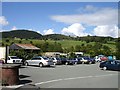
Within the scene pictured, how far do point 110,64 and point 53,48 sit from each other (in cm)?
4921

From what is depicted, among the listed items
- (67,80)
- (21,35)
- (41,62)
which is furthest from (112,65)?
(21,35)

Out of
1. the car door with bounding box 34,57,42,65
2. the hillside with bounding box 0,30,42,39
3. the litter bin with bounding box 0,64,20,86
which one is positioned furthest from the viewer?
the hillside with bounding box 0,30,42,39

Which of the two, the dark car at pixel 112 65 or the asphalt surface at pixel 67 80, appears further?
the dark car at pixel 112 65

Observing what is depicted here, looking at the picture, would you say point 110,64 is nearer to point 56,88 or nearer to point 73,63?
point 73,63

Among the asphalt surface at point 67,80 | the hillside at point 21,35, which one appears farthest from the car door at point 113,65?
the hillside at point 21,35

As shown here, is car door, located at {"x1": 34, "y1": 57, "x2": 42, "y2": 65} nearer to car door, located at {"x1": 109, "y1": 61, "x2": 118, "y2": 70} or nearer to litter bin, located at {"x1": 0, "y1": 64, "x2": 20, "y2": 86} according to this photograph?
car door, located at {"x1": 109, "y1": 61, "x2": 118, "y2": 70}

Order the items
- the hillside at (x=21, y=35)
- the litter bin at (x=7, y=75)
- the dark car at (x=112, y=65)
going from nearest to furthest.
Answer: the litter bin at (x=7, y=75) → the dark car at (x=112, y=65) → the hillside at (x=21, y=35)

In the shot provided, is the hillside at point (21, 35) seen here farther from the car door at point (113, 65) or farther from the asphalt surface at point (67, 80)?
the asphalt surface at point (67, 80)

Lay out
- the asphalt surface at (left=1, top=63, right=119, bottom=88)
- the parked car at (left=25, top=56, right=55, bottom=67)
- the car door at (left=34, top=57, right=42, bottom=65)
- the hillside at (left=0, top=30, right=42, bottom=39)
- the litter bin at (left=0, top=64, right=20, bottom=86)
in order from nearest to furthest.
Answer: the litter bin at (left=0, top=64, right=20, bottom=86), the asphalt surface at (left=1, top=63, right=119, bottom=88), the parked car at (left=25, top=56, right=55, bottom=67), the car door at (left=34, top=57, right=42, bottom=65), the hillside at (left=0, top=30, right=42, bottom=39)

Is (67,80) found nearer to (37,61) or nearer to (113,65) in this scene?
(113,65)

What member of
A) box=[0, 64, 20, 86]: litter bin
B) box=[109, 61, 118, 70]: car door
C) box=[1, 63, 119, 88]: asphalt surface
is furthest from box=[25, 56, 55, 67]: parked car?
box=[0, 64, 20, 86]: litter bin

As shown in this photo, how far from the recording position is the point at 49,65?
39.2 metres

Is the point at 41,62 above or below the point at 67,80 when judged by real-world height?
above

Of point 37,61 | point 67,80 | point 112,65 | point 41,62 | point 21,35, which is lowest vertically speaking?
point 67,80
